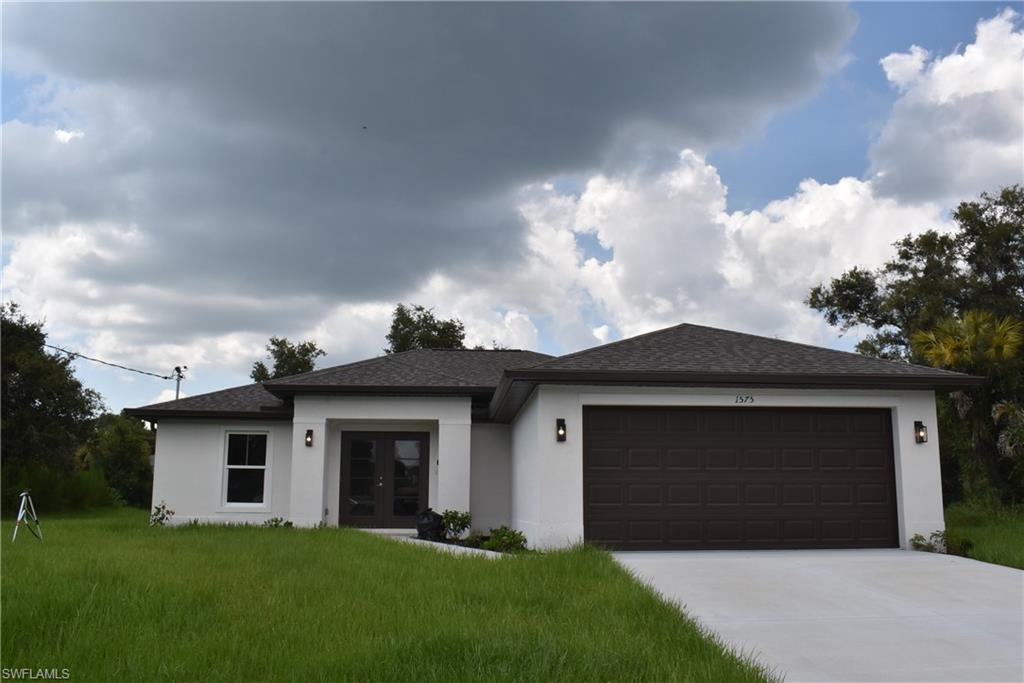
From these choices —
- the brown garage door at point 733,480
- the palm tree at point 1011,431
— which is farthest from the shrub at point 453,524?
the palm tree at point 1011,431

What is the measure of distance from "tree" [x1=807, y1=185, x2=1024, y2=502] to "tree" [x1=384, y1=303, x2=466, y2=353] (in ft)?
67.1

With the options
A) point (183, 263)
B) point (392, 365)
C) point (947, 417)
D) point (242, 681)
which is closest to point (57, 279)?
point (183, 263)

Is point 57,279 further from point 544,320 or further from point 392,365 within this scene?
point 544,320

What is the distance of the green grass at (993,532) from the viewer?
33.4ft

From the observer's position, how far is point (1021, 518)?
596 inches

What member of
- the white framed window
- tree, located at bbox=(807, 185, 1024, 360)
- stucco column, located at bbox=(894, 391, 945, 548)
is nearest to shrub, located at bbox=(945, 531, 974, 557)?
stucco column, located at bbox=(894, 391, 945, 548)

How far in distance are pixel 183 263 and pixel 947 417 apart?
64.8 feet

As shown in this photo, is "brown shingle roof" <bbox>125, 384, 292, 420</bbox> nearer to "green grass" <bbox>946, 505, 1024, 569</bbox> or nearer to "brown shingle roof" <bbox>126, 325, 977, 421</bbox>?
"brown shingle roof" <bbox>126, 325, 977, 421</bbox>

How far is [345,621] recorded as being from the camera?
233 inches

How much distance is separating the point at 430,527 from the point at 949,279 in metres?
20.6

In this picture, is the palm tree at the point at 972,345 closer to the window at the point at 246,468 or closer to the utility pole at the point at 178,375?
the window at the point at 246,468

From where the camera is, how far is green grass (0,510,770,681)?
186 inches

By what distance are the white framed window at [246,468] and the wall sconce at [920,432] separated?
42.2 feet

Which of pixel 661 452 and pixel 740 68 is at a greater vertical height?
pixel 740 68
